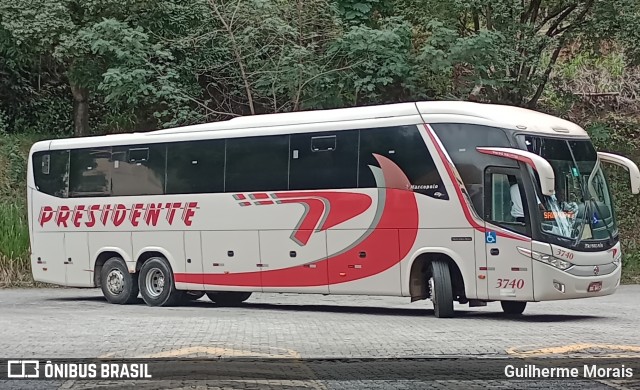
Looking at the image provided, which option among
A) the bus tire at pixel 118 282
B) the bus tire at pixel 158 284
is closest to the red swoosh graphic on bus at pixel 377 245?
the bus tire at pixel 158 284

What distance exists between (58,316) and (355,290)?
522cm

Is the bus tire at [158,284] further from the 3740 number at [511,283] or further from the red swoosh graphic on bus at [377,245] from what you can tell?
the 3740 number at [511,283]

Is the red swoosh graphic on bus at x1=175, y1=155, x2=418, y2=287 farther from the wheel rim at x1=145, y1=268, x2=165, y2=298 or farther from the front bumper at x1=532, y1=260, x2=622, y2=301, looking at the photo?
the wheel rim at x1=145, y1=268, x2=165, y2=298

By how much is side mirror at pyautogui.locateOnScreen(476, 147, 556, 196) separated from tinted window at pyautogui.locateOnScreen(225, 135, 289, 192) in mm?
4018

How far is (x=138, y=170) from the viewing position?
20.6 metres

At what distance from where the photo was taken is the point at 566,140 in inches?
655

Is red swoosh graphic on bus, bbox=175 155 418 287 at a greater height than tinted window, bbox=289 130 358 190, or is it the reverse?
tinted window, bbox=289 130 358 190

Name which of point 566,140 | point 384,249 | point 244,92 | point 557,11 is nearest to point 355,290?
point 384,249

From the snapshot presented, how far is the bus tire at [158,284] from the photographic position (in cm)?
2017

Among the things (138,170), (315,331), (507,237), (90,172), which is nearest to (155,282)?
(138,170)

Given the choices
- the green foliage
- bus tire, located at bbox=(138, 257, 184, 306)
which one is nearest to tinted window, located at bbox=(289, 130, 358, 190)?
bus tire, located at bbox=(138, 257, 184, 306)

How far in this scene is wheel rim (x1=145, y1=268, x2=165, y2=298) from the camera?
2038cm

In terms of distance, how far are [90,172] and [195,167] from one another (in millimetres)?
2996

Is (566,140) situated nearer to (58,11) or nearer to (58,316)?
(58,316)
